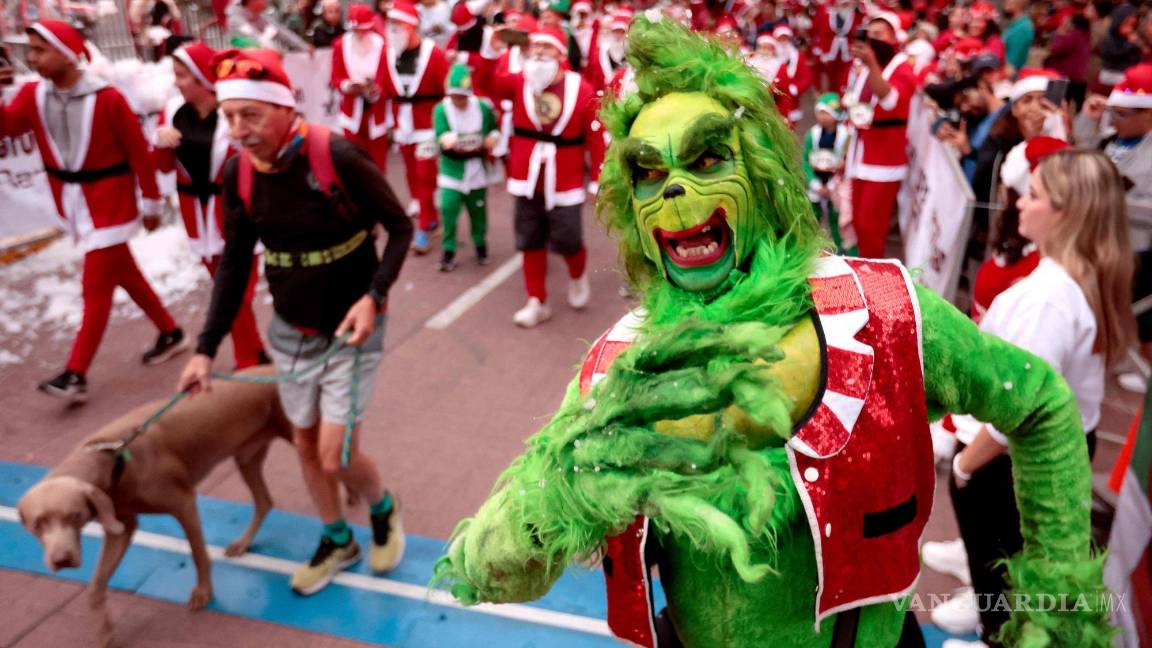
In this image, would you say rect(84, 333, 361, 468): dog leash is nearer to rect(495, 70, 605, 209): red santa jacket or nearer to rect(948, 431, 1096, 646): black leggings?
rect(948, 431, 1096, 646): black leggings

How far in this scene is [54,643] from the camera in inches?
Result: 124

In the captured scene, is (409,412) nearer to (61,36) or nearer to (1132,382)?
(61,36)

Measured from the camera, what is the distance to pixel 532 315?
19.6 feet

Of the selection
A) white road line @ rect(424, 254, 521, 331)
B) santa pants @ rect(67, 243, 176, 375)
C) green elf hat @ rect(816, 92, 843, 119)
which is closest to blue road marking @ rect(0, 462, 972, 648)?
santa pants @ rect(67, 243, 176, 375)

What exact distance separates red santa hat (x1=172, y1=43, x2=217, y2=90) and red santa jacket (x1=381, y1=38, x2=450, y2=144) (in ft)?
10.3

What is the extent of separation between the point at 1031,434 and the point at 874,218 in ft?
15.3

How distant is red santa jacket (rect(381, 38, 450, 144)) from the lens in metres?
7.56

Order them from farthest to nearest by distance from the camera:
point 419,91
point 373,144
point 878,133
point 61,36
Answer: point 373,144 → point 419,91 → point 878,133 → point 61,36

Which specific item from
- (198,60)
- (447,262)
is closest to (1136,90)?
(447,262)

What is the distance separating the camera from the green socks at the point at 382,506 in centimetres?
343

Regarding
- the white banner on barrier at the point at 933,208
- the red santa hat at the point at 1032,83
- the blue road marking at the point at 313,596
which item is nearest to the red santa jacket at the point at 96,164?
the blue road marking at the point at 313,596

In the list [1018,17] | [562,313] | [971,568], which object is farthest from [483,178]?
[1018,17]

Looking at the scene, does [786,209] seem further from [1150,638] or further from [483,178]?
[483,178]

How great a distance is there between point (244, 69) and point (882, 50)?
4.62m
